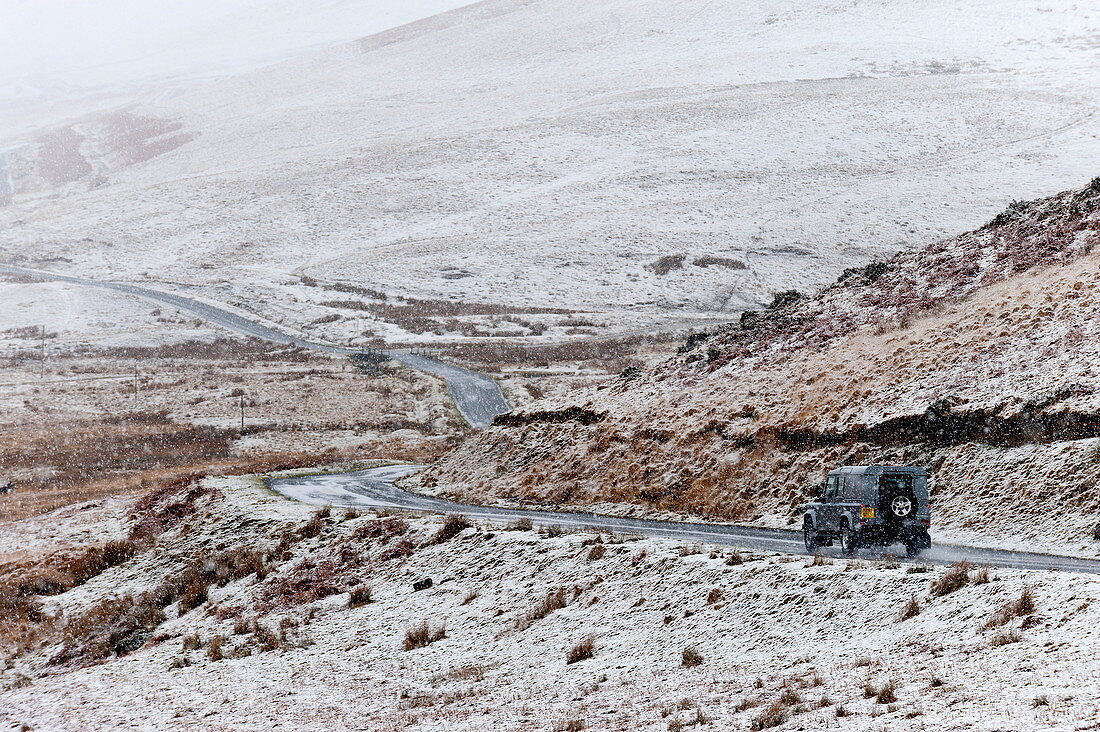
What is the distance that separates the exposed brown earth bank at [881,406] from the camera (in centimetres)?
1941

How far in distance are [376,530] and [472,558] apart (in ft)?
13.7

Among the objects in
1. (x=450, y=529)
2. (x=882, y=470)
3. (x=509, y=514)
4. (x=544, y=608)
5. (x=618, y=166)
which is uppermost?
(x=618, y=166)

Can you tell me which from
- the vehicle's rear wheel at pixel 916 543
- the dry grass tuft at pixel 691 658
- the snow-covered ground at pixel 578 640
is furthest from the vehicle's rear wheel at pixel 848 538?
the dry grass tuft at pixel 691 658

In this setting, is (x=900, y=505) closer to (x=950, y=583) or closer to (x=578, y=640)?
(x=950, y=583)

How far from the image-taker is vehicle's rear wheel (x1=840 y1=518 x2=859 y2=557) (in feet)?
54.5

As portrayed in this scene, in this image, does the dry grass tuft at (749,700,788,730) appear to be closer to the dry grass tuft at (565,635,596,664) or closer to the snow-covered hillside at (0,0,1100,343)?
the dry grass tuft at (565,635,596,664)

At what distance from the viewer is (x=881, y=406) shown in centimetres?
2355

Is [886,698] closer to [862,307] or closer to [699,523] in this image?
[699,523]

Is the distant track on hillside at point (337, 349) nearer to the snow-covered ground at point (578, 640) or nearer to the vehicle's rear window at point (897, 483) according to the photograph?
the snow-covered ground at point (578, 640)

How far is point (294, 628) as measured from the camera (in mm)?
19859

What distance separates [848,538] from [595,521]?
8.86 meters

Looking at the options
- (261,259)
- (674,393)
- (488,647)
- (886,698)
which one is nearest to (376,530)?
(488,647)

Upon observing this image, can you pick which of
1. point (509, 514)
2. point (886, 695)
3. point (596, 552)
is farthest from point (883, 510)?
point (509, 514)

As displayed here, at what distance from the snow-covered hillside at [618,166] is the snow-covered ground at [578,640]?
7741 cm
